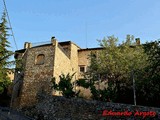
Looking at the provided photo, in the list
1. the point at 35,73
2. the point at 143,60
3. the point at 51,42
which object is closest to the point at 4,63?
the point at 35,73

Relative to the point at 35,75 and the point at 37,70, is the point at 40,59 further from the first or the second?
the point at 35,75

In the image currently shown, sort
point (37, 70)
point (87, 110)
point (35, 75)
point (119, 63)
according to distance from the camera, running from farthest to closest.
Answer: point (37, 70), point (35, 75), point (119, 63), point (87, 110)

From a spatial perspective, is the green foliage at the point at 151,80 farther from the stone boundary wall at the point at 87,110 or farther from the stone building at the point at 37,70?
the stone building at the point at 37,70

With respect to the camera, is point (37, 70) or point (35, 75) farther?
point (37, 70)

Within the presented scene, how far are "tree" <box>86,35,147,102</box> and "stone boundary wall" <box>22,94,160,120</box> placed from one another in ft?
16.8

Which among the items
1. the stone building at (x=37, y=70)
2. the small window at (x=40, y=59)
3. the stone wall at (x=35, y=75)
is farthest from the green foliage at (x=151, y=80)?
the small window at (x=40, y=59)

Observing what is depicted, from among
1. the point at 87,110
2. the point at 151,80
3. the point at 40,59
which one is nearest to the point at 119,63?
the point at 151,80

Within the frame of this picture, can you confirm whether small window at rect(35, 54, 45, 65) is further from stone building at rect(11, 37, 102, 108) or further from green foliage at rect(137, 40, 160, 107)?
green foliage at rect(137, 40, 160, 107)

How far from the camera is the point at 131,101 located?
17062 millimetres

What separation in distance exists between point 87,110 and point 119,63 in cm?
735

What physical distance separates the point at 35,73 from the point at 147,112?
13.1 metres

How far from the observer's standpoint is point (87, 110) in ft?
42.6

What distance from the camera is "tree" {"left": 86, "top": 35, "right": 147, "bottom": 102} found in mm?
18156

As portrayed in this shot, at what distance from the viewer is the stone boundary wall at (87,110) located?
458 inches
